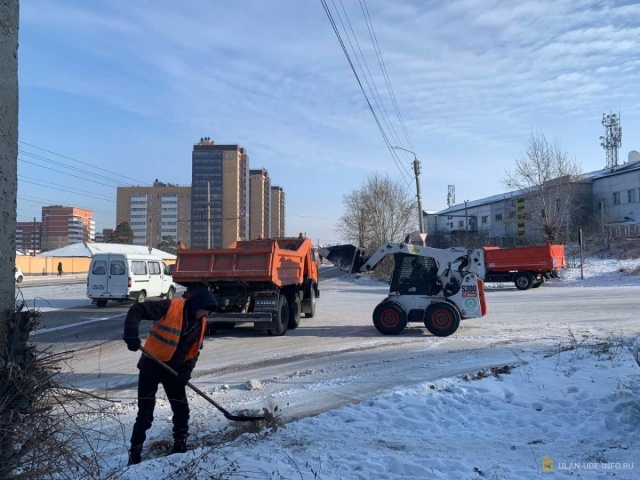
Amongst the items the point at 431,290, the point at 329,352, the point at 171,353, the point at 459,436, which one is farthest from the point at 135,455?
the point at 431,290

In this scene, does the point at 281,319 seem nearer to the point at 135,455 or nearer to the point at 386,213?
the point at 135,455

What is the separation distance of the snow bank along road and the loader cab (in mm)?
1087

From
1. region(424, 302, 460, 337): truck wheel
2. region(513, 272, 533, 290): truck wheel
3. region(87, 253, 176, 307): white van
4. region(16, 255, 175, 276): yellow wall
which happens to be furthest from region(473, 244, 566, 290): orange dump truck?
region(16, 255, 175, 276): yellow wall

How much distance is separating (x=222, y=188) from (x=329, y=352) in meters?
61.8

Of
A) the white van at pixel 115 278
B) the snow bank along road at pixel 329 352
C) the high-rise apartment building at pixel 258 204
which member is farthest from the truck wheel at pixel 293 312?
the high-rise apartment building at pixel 258 204

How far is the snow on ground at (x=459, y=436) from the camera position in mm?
4250

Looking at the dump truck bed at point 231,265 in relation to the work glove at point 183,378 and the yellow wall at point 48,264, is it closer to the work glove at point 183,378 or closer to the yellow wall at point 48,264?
the work glove at point 183,378

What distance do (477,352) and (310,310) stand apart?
7.51 meters

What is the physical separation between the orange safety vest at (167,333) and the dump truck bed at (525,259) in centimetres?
2456

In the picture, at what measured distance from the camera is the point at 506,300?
70.4 ft

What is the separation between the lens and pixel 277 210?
99000mm

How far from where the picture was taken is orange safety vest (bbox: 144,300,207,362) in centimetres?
477

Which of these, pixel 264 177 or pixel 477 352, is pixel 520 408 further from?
pixel 264 177

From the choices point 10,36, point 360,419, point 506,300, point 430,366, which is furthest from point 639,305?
point 10,36
